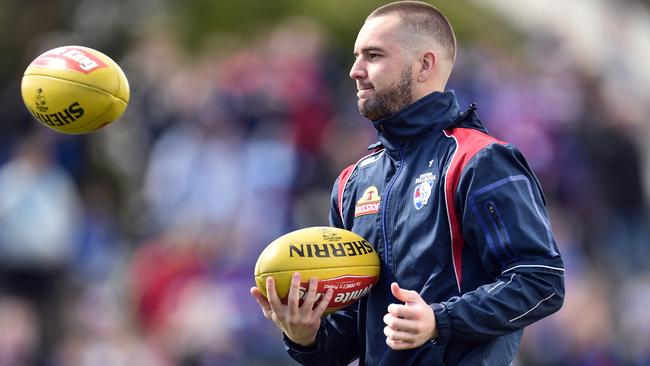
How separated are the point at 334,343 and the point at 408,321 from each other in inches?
40.0

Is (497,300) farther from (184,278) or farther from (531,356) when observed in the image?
(184,278)

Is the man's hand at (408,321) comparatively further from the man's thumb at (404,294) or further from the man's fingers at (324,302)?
the man's fingers at (324,302)

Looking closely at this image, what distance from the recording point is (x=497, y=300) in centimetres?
548

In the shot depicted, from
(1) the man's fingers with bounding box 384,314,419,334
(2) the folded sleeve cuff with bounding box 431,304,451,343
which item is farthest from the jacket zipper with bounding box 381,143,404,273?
(1) the man's fingers with bounding box 384,314,419,334

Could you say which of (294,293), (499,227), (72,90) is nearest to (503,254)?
(499,227)

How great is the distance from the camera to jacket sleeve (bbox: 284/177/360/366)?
6.25m

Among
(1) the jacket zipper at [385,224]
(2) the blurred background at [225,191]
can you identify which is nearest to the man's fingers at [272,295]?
(1) the jacket zipper at [385,224]

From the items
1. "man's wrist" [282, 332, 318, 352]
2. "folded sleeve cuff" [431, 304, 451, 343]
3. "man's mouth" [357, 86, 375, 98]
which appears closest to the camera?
"folded sleeve cuff" [431, 304, 451, 343]

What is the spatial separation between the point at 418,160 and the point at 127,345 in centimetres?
758

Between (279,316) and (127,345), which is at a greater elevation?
(279,316)

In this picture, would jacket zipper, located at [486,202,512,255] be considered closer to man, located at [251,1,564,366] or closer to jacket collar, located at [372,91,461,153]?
man, located at [251,1,564,366]

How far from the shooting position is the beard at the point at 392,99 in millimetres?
6051

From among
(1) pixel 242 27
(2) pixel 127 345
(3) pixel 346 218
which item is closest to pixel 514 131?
(2) pixel 127 345

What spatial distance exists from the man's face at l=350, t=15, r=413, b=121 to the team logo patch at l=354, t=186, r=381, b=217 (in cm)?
35
